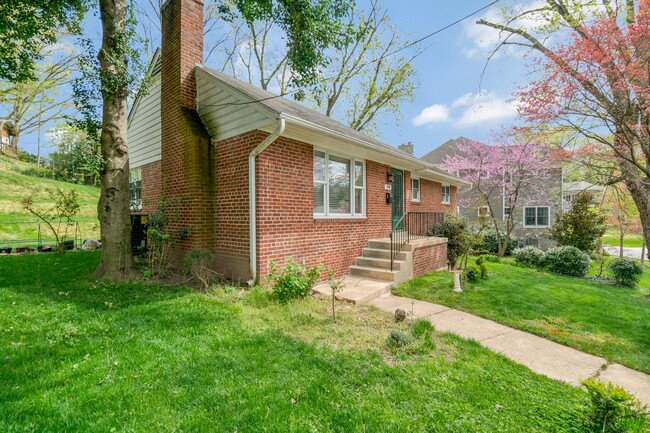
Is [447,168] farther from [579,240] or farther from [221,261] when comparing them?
[221,261]

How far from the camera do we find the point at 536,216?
2189cm

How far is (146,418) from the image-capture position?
2.26 m

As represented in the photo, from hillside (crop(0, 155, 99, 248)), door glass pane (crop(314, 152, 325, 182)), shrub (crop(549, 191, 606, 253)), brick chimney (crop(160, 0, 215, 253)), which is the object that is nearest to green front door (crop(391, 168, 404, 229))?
door glass pane (crop(314, 152, 325, 182))

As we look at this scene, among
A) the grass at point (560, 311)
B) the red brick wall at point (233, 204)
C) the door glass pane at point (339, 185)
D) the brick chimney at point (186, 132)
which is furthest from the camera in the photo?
the door glass pane at point (339, 185)

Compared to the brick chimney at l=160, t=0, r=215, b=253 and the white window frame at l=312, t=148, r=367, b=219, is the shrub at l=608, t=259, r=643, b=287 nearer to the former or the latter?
the white window frame at l=312, t=148, r=367, b=219

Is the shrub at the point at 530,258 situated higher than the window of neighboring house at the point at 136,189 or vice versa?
the window of neighboring house at the point at 136,189

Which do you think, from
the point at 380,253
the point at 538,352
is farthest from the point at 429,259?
the point at 538,352

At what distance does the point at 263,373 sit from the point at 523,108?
891cm

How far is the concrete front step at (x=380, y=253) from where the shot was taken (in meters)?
7.55

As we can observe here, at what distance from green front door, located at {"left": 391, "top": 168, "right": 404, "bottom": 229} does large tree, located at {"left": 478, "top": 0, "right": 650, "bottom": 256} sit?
3.87 metres

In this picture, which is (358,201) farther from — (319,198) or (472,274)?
(472,274)

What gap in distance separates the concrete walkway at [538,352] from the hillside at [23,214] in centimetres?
1086

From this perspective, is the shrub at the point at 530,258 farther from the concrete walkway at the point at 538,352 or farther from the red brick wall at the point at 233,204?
the red brick wall at the point at 233,204

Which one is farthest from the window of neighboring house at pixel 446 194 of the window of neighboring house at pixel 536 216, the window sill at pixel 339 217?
the window of neighboring house at pixel 536 216
